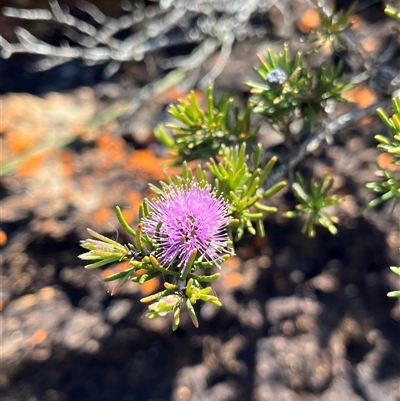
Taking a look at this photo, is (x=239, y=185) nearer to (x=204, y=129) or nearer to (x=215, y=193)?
(x=215, y=193)

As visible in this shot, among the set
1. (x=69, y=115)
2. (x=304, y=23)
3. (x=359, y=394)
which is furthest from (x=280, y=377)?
(x=304, y=23)

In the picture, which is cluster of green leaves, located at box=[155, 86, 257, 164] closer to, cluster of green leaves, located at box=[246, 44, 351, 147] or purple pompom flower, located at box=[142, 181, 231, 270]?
cluster of green leaves, located at box=[246, 44, 351, 147]

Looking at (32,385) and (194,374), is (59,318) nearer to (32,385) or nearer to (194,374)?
(32,385)

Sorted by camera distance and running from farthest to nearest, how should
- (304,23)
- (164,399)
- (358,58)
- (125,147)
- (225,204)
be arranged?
1. (304,23)
2. (125,147)
3. (164,399)
4. (358,58)
5. (225,204)

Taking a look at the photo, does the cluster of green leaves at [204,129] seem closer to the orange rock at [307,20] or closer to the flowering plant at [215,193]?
the flowering plant at [215,193]

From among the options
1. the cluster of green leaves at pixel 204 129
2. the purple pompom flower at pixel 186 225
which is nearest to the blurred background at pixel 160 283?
the cluster of green leaves at pixel 204 129

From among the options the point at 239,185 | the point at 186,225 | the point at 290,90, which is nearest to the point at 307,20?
the point at 290,90

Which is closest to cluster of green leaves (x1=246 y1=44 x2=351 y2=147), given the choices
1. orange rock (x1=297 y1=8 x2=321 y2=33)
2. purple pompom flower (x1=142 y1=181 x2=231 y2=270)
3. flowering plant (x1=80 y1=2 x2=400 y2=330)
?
flowering plant (x1=80 y1=2 x2=400 y2=330)
